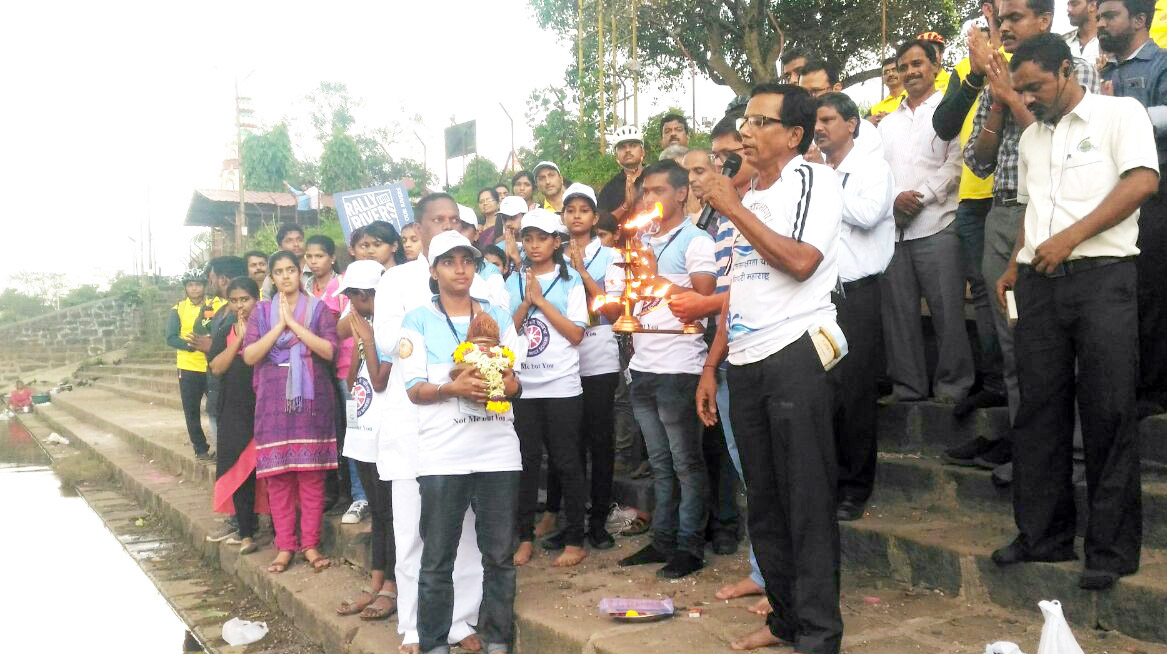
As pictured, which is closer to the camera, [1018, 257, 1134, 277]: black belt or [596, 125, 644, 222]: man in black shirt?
[1018, 257, 1134, 277]: black belt

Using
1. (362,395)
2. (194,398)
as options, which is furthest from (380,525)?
(194,398)

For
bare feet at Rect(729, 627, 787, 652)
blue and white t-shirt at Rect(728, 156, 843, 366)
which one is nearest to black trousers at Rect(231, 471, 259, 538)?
bare feet at Rect(729, 627, 787, 652)

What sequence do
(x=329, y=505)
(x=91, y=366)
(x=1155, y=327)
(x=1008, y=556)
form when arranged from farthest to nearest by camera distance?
(x=91, y=366) < (x=329, y=505) < (x=1155, y=327) < (x=1008, y=556)

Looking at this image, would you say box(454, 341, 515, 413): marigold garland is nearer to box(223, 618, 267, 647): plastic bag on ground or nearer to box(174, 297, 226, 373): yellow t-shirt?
box(223, 618, 267, 647): plastic bag on ground

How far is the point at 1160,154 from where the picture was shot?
391 centimetres

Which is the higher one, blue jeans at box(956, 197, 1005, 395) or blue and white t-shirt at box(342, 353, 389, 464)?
blue jeans at box(956, 197, 1005, 395)

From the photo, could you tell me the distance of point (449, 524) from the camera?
4031mm

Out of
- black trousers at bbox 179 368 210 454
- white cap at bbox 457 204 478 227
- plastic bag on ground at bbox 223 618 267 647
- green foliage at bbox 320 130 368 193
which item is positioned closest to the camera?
plastic bag on ground at bbox 223 618 267 647

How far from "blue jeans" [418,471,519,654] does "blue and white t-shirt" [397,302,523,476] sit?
0.08m

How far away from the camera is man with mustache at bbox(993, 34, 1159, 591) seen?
3.20 metres

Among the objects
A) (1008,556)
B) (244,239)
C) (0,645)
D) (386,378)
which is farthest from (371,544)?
(244,239)

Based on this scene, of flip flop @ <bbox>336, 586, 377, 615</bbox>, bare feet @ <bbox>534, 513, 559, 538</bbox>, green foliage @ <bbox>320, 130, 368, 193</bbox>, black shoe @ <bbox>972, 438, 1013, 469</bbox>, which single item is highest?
green foliage @ <bbox>320, 130, 368, 193</bbox>

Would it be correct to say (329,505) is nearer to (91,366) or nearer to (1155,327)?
(1155,327)

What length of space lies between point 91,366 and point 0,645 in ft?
82.3
